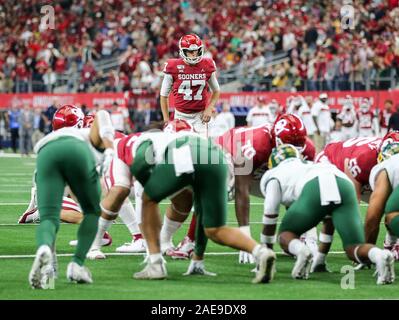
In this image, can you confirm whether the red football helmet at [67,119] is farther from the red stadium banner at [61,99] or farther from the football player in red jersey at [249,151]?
the red stadium banner at [61,99]

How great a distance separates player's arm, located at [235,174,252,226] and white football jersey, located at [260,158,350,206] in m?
1.02

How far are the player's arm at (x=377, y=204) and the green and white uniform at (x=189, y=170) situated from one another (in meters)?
1.61

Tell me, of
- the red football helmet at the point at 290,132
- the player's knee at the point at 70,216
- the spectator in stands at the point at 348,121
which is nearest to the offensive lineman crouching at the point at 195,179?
the red football helmet at the point at 290,132

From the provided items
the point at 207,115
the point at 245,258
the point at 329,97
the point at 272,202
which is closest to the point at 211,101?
the point at 207,115

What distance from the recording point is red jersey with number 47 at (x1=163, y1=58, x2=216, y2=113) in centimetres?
1236

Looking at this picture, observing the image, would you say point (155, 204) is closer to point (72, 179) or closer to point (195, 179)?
point (195, 179)

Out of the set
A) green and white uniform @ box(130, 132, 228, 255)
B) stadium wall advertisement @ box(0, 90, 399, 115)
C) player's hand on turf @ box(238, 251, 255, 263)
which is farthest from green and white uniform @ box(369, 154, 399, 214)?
stadium wall advertisement @ box(0, 90, 399, 115)

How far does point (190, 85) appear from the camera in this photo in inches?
487

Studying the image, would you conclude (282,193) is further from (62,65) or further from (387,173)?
(62,65)

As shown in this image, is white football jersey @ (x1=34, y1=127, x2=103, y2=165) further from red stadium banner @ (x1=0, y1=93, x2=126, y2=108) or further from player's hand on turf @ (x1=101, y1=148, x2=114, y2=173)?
red stadium banner @ (x1=0, y1=93, x2=126, y2=108)

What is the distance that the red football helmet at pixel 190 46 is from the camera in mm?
12031

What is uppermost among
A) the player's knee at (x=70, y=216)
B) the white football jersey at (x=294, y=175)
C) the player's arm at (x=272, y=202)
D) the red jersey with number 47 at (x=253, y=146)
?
the red jersey with number 47 at (x=253, y=146)

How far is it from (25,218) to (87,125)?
242cm
